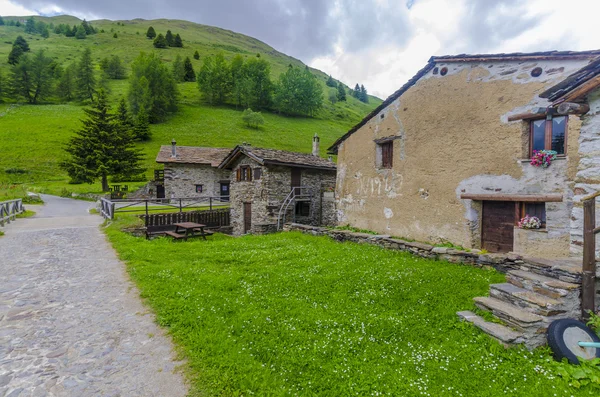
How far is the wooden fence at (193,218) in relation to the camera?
18.1m

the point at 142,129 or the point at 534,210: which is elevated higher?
the point at 142,129

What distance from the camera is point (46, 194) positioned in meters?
33.3

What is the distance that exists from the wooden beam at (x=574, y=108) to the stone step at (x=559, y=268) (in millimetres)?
2696

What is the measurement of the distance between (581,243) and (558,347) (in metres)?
2.26

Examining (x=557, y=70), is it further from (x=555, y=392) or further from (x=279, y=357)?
(x=279, y=357)

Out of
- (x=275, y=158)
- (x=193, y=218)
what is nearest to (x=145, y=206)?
(x=193, y=218)

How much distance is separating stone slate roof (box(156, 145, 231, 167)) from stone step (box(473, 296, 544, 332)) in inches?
1288

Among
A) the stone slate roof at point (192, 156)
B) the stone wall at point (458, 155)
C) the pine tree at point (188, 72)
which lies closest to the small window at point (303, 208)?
the stone wall at point (458, 155)

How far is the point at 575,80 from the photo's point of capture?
5188 mm

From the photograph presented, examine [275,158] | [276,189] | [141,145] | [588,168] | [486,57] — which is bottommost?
[276,189]

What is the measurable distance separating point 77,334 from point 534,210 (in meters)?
11.5

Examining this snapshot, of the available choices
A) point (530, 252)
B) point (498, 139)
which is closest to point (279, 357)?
point (530, 252)

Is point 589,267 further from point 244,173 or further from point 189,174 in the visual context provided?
point 189,174

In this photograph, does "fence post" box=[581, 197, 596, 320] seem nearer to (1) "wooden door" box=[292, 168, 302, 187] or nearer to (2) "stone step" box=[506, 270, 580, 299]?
(2) "stone step" box=[506, 270, 580, 299]
